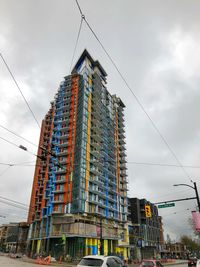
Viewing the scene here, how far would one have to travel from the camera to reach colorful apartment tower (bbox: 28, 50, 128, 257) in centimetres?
5106

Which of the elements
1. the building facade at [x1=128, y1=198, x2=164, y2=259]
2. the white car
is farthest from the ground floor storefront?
the white car

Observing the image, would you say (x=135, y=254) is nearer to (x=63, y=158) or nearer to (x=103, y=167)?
(x=103, y=167)

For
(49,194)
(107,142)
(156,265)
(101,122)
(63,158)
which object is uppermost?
(101,122)

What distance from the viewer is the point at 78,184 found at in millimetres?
54156

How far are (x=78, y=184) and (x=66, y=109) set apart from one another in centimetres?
2504

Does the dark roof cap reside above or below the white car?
above

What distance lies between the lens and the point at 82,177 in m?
55.8

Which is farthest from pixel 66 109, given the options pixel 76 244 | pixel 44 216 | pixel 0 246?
pixel 0 246

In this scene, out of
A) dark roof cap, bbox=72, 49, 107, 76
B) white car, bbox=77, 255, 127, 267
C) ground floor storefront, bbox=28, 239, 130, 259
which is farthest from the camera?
dark roof cap, bbox=72, 49, 107, 76

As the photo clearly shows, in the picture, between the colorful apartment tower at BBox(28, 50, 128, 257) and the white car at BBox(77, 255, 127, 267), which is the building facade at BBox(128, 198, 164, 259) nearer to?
the colorful apartment tower at BBox(28, 50, 128, 257)

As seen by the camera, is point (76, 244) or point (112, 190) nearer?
point (76, 244)

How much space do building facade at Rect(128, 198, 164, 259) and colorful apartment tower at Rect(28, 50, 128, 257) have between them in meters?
9.64

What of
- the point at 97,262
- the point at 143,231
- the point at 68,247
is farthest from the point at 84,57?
the point at 97,262

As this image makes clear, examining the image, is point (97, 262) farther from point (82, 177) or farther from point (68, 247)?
point (82, 177)
